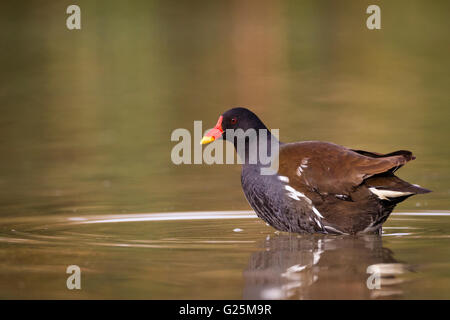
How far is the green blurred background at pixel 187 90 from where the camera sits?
10.6 meters

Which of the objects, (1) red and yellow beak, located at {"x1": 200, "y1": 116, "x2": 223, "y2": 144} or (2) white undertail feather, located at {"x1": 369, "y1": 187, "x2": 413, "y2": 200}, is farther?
(1) red and yellow beak, located at {"x1": 200, "y1": 116, "x2": 223, "y2": 144}

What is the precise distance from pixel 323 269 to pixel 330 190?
4.91 ft

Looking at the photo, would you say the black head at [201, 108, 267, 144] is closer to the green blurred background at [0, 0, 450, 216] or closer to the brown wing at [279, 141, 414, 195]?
the brown wing at [279, 141, 414, 195]

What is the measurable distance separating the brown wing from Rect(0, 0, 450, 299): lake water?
44 centimetres

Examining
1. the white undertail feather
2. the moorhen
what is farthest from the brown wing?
the white undertail feather

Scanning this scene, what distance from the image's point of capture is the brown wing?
7.56 meters

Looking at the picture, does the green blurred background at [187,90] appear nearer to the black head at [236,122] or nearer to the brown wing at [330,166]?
the black head at [236,122]

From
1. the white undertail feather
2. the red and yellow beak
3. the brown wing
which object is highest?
the red and yellow beak

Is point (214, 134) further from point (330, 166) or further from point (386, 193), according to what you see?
point (386, 193)

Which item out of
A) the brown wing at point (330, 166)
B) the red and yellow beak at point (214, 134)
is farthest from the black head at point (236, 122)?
the brown wing at point (330, 166)

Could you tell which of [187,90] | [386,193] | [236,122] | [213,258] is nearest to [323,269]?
[213,258]

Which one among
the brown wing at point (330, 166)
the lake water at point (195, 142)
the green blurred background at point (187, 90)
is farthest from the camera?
the green blurred background at point (187, 90)

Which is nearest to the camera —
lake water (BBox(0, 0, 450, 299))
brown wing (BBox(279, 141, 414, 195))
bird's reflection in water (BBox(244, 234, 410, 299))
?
bird's reflection in water (BBox(244, 234, 410, 299))

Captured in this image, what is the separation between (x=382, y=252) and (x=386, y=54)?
19.4 m
